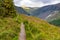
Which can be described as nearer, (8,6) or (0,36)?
(0,36)

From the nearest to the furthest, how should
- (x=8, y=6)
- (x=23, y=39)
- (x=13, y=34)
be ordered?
(x=23, y=39), (x=13, y=34), (x=8, y=6)

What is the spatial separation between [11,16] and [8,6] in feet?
8.55

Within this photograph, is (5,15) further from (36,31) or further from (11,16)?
(36,31)

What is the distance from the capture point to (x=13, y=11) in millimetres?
37406

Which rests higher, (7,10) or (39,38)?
(39,38)

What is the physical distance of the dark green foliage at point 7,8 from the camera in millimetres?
35325

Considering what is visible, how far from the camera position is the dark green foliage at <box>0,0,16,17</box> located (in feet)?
116

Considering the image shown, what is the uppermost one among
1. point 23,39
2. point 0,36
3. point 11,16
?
point 23,39

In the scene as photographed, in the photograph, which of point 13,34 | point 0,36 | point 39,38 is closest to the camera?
point 39,38

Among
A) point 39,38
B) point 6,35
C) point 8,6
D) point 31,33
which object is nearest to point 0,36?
point 6,35

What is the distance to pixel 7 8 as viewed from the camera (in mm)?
36719

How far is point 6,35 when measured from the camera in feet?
58.1

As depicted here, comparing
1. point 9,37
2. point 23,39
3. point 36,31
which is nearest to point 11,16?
point 36,31

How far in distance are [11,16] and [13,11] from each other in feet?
3.08
